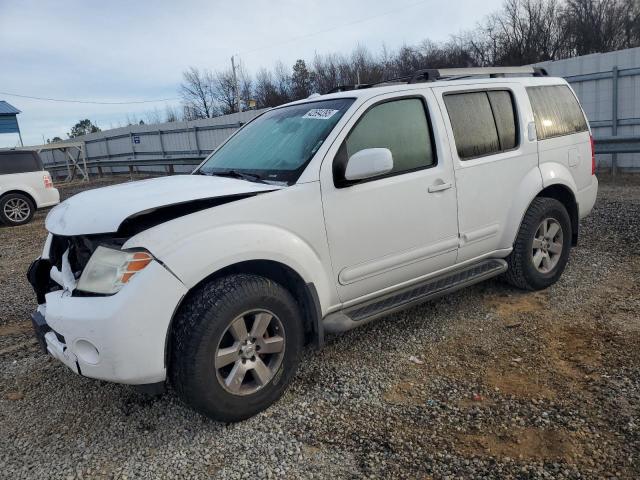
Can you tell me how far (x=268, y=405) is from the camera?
289cm

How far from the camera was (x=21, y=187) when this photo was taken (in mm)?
11086

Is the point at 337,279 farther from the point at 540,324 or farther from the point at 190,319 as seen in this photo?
the point at 540,324

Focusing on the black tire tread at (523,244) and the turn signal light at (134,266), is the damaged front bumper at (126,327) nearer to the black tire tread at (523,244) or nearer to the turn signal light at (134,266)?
the turn signal light at (134,266)

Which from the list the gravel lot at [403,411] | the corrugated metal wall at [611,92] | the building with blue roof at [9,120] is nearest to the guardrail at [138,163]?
the building with blue roof at [9,120]

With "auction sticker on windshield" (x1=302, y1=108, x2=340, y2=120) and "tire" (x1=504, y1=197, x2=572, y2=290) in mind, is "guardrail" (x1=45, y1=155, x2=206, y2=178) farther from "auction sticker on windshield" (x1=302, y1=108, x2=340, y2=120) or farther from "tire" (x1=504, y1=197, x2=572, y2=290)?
"tire" (x1=504, y1=197, x2=572, y2=290)

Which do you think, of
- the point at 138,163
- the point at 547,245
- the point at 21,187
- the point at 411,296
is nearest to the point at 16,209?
the point at 21,187

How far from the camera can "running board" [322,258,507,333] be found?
312 cm

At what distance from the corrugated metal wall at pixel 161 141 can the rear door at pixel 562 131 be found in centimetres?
1338

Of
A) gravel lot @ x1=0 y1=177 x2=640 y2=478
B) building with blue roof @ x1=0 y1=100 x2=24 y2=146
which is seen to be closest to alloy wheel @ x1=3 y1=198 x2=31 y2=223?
gravel lot @ x1=0 y1=177 x2=640 y2=478

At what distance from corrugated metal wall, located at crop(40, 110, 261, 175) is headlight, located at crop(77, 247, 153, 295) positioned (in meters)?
14.2

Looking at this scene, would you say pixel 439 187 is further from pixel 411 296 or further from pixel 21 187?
pixel 21 187

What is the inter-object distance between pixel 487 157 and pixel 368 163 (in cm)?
139

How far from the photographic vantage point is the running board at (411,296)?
3119 millimetres

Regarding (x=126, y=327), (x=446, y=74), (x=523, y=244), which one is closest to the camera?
(x=126, y=327)
